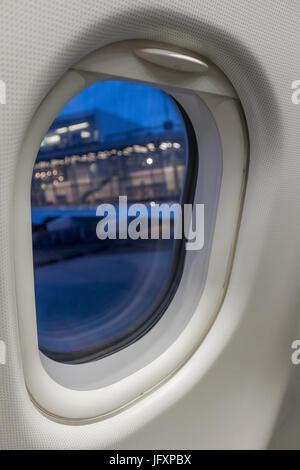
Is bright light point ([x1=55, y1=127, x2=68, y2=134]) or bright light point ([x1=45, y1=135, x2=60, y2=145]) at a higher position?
bright light point ([x1=55, y1=127, x2=68, y2=134])

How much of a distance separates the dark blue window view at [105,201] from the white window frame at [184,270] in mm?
92

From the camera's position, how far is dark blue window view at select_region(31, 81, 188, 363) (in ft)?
4.91

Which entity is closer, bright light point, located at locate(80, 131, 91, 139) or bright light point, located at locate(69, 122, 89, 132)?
bright light point, located at locate(69, 122, 89, 132)

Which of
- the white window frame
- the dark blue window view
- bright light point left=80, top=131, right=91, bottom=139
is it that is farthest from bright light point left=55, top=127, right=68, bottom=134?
the white window frame

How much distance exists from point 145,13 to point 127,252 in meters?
1.28

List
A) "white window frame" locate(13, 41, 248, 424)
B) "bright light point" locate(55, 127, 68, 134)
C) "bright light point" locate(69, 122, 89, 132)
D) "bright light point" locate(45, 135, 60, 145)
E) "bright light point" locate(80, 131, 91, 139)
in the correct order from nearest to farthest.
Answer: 1. "white window frame" locate(13, 41, 248, 424)
2. "bright light point" locate(45, 135, 60, 145)
3. "bright light point" locate(55, 127, 68, 134)
4. "bright light point" locate(69, 122, 89, 132)
5. "bright light point" locate(80, 131, 91, 139)

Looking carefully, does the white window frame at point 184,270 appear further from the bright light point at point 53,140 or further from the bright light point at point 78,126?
the bright light point at point 78,126

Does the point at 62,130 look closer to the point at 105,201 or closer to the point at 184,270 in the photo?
the point at 105,201

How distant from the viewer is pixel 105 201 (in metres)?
1.75

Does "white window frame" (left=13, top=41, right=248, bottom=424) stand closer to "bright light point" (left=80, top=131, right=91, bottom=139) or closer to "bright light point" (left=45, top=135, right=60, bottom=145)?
"bright light point" (left=45, top=135, right=60, bottom=145)

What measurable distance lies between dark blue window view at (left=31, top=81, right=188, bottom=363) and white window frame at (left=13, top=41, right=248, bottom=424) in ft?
0.30
